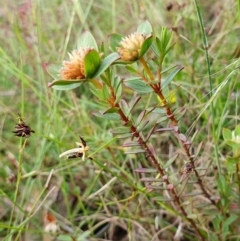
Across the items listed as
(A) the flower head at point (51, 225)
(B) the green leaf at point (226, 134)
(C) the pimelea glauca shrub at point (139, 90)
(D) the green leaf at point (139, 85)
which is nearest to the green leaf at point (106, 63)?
(C) the pimelea glauca shrub at point (139, 90)

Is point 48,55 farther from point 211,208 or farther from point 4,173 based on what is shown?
point 211,208

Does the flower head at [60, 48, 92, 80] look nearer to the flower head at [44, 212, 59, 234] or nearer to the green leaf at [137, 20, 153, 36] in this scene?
the green leaf at [137, 20, 153, 36]

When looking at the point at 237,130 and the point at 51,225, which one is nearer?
the point at 237,130

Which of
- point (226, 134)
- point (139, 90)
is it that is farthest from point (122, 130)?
point (226, 134)

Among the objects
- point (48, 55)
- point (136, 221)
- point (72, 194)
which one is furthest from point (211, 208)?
point (48, 55)

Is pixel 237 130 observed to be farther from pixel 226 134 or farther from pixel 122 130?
pixel 122 130

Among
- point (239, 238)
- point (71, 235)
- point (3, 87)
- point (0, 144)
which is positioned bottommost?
point (239, 238)
